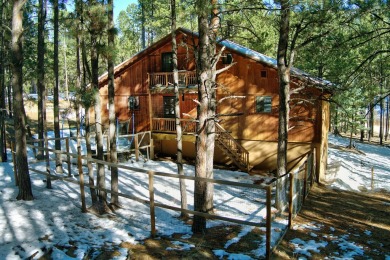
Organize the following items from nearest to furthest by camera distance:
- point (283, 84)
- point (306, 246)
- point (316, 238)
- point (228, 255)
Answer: point (228, 255)
point (306, 246)
point (316, 238)
point (283, 84)

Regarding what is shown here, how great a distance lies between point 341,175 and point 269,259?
504 inches

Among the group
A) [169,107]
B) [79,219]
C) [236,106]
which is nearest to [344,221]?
[79,219]

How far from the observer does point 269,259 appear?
5.64 m

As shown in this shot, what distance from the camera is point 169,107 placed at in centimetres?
2028

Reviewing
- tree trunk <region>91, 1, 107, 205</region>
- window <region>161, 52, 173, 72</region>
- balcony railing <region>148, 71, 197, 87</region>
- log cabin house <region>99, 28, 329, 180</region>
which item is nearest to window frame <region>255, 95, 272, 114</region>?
log cabin house <region>99, 28, 329, 180</region>

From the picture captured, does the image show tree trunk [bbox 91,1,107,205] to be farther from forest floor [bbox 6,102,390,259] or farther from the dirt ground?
the dirt ground

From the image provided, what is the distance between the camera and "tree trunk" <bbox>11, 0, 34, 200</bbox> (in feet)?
27.1

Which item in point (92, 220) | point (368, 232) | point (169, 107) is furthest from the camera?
point (169, 107)

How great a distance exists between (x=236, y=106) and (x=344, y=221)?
9.44 meters

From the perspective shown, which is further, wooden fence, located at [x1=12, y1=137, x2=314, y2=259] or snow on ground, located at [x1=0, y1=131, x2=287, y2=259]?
snow on ground, located at [x1=0, y1=131, x2=287, y2=259]

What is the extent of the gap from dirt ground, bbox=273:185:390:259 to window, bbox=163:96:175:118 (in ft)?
32.8

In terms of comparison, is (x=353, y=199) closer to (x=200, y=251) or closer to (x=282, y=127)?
(x=282, y=127)

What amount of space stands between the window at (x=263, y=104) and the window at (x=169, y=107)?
583cm

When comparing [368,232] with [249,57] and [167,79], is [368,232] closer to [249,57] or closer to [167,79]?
[249,57]
